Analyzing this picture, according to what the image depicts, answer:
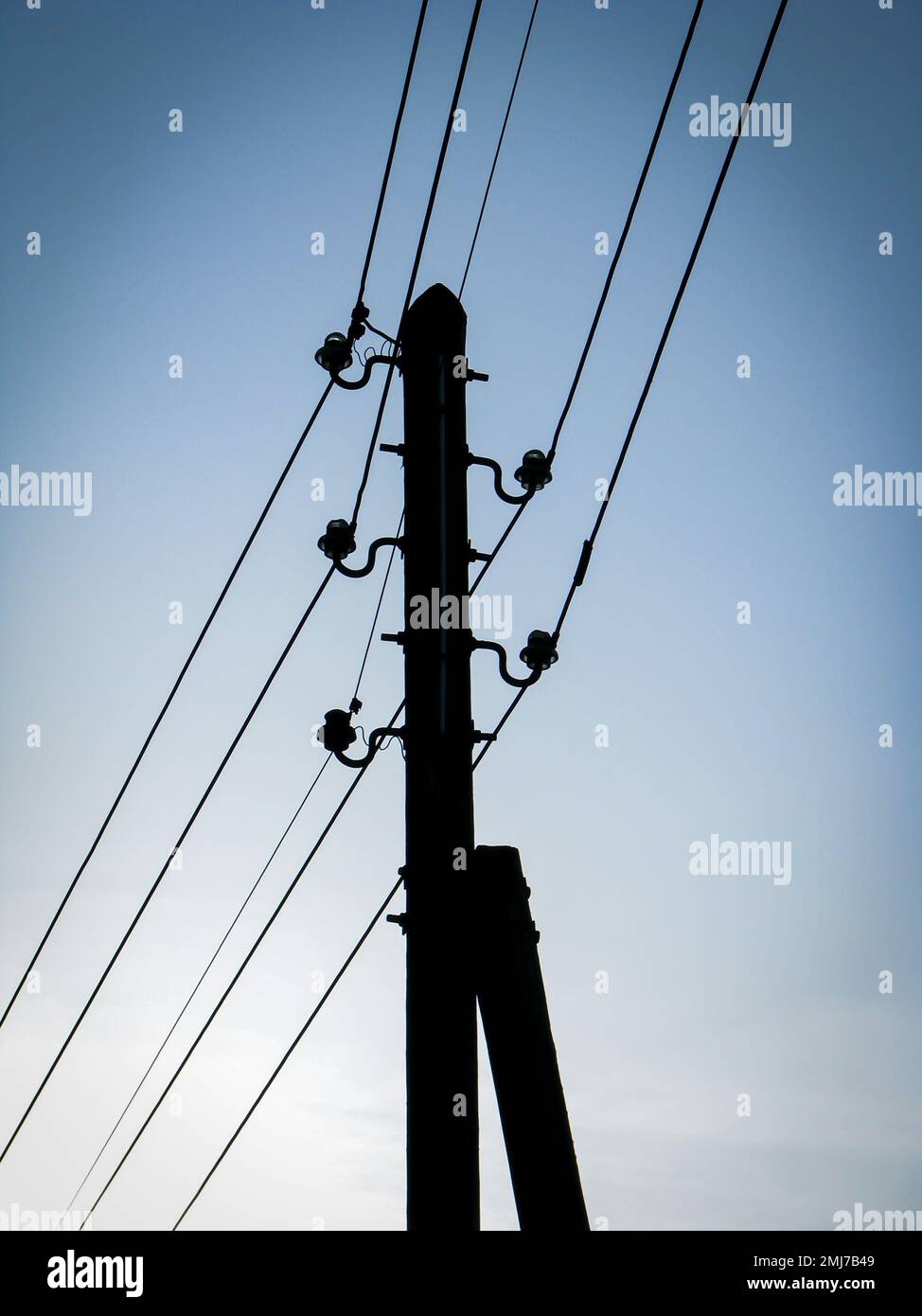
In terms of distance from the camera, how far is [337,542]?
680 cm

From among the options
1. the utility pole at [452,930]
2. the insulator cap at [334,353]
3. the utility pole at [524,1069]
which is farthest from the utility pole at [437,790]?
the insulator cap at [334,353]

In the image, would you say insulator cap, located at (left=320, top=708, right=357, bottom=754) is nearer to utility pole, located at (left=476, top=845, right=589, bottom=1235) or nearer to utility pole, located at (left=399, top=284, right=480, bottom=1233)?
utility pole, located at (left=399, top=284, right=480, bottom=1233)

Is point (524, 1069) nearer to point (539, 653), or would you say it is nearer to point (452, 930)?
point (452, 930)

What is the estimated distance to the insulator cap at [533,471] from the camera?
7.11 metres

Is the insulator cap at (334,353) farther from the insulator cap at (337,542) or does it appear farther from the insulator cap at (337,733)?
the insulator cap at (337,733)

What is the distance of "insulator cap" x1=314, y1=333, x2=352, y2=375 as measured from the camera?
702cm

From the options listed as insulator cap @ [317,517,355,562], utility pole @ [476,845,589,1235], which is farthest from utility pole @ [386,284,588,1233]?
insulator cap @ [317,517,355,562]

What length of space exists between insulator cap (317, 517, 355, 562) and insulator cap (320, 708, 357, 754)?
0.96 meters

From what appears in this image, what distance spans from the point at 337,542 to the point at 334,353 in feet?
4.08
